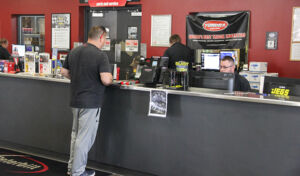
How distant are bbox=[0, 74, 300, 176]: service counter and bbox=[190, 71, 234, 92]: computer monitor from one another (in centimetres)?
8

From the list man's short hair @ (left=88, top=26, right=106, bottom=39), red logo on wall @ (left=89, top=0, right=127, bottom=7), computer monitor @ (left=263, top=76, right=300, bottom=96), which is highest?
red logo on wall @ (left=89, top=0, right=127, bottom=7)

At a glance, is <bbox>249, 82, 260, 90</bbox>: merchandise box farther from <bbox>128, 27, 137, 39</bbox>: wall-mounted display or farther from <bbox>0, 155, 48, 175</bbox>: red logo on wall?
<bbox>0, 155, 48, 175</bbox>: red logo on wall

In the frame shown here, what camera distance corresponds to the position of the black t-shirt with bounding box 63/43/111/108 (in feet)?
11.5

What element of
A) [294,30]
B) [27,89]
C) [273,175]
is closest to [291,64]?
[294,30]

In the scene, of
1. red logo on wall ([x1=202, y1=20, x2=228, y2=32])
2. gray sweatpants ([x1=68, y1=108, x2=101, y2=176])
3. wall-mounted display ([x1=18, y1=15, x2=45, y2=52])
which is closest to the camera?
gray sweatpants ([x1=68, y1=108, x2=101, y2=176])

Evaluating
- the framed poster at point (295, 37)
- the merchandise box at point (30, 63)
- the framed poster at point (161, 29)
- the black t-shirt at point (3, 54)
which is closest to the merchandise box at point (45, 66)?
the merchandise box at point (30, 63)

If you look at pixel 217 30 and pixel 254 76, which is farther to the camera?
pixel 217 30

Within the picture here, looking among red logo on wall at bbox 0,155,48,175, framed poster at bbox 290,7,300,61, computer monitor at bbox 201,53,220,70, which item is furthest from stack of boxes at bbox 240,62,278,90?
red logo on wall at bbox 0,155,48,175

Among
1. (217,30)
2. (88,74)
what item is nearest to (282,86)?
(88,74)

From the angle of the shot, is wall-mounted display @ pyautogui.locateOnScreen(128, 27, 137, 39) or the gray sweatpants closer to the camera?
the gray sweatpants

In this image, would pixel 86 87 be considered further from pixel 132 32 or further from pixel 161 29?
pixel 132 32

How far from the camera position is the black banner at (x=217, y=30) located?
21.1 feet

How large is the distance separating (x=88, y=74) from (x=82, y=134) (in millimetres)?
590

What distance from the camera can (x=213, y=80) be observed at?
3.51 m
